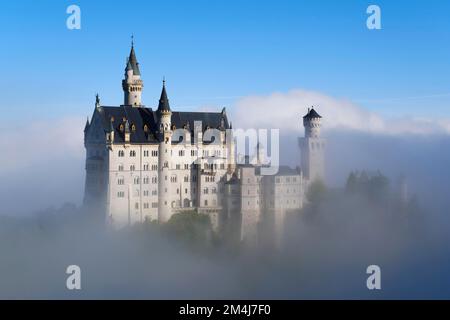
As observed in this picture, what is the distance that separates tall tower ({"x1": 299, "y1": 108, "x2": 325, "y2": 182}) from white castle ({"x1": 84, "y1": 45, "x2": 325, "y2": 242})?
30 cm

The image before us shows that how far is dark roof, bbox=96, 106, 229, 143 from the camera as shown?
283 feet

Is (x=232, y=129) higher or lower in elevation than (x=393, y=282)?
higher

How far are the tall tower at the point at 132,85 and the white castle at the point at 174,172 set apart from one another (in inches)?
5.0

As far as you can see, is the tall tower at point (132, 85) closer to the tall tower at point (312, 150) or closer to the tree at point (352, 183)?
the tall tower at point (312, 150)

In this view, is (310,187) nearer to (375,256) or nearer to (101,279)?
(375,256)

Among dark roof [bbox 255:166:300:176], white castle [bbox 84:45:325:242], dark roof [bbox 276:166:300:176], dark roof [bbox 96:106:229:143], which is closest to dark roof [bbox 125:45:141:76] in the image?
white castle [bbox 84:45:325:242]

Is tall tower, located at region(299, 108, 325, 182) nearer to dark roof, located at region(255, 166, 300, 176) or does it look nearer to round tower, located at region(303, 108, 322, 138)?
round tower, located at region(303, 108, 322, 138)

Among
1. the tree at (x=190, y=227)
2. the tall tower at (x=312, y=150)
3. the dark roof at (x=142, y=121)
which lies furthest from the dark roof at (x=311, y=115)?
the tree at (x=190, y=227)

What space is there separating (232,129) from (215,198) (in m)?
9.12

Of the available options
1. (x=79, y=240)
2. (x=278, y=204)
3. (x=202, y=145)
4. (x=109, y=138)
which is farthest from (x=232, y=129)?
(x=79, y=240)

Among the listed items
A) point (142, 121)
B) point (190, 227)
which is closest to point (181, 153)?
point (142, 121)

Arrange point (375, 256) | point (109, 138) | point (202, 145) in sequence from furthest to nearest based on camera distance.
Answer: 1. point (375, 256)
2. point (202, 145)
3. point (109, 138)

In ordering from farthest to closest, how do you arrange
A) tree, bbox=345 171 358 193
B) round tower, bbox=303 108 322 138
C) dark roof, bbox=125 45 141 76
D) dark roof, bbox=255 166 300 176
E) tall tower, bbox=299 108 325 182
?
tree, bbox=345 171 358 193
round tower, bbox=303 108 322 138
tall tower, bbox=299 108 325 182
dark roof, bbox=125 45 141 76
dark roof, bbox=255 166 300 176

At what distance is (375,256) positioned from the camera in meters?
101
